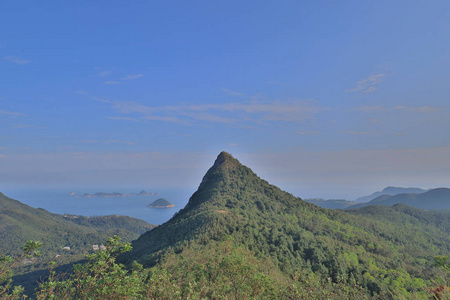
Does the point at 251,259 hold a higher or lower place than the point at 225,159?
lower

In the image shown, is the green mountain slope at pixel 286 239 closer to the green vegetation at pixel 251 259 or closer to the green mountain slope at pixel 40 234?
the green vegetation at pixel 251 259

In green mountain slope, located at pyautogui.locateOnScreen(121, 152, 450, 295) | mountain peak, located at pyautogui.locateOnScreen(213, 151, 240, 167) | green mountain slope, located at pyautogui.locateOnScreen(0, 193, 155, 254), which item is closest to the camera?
green mountain slope, located at pyautogui.locateOnScreen(121, 152, 450, 295)

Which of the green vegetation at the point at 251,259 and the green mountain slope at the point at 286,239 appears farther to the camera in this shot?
the green mountain slope at the point at 286,239

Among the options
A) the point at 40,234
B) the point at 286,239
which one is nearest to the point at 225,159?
the point at 286,239

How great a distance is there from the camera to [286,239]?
1805 inches

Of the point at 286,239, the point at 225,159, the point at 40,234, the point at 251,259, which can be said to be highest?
the point at 225,159

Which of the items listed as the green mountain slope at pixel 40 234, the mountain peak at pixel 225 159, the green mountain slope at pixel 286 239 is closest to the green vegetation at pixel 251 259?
the green mountain slope at pixel 286 239

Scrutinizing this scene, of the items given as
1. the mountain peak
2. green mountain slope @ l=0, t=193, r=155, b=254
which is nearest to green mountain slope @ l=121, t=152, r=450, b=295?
the mountain peak

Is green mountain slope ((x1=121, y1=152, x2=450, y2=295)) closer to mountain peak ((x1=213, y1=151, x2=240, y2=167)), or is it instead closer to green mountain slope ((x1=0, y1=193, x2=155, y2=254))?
mountain peak ((x1=213, y1=151, x2=240, y2=167))

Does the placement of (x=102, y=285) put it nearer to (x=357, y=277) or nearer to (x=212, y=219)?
(x=212, y=219)

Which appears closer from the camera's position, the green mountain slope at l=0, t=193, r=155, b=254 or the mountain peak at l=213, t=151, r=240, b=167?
the mountain peak at l=213, t=151, r=240, b=167

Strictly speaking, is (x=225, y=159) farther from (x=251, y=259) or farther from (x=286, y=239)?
(x=251, y=259)

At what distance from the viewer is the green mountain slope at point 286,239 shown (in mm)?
38719

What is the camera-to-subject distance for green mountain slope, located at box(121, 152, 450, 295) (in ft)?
127
